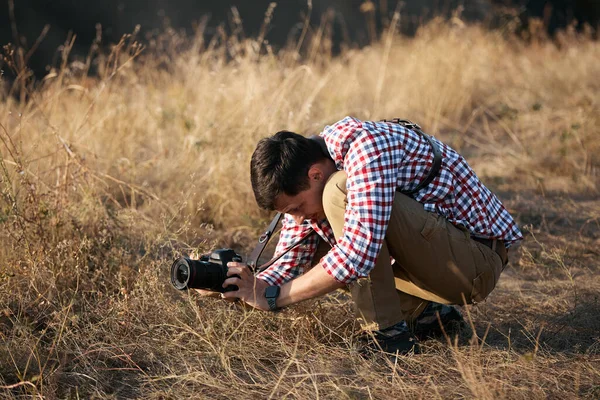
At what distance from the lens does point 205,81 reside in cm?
549

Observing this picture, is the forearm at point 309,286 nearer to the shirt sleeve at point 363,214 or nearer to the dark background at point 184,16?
the shirt sleeve at point 363,214

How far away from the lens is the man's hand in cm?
260

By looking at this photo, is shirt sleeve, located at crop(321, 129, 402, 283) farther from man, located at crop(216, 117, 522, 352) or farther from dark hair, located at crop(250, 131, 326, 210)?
dark hair, located at crop(250, 131, 326, 210)

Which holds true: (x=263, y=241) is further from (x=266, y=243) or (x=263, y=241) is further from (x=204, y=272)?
(x=204, y=272)

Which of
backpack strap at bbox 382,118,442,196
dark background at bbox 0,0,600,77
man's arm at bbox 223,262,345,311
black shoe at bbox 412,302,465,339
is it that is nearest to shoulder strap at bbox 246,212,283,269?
man's arm at bbox 223,262,345,311

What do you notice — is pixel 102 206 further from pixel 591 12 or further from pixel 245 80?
pixel 591 12

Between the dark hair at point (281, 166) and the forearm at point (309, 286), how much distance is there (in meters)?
0.28

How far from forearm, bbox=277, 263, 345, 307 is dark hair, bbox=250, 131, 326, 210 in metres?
0.28

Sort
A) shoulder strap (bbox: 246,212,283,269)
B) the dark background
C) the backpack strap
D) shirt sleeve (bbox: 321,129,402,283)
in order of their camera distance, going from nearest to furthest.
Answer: shirt sleeve (bbox: 321,129,402,283) < the backpack strap < shoulder strap (bbox: 246,212,283,269) < the dark background

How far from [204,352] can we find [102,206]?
3.96 ft

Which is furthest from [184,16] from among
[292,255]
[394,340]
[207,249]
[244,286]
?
[394,340]

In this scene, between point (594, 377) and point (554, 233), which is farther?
point (554, 233)

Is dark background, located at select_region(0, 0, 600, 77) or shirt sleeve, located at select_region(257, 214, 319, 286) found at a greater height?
shirt sleeve, located at select_region(257, 214, 319, 286)

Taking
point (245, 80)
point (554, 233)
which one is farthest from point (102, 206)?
point (554, 233)
